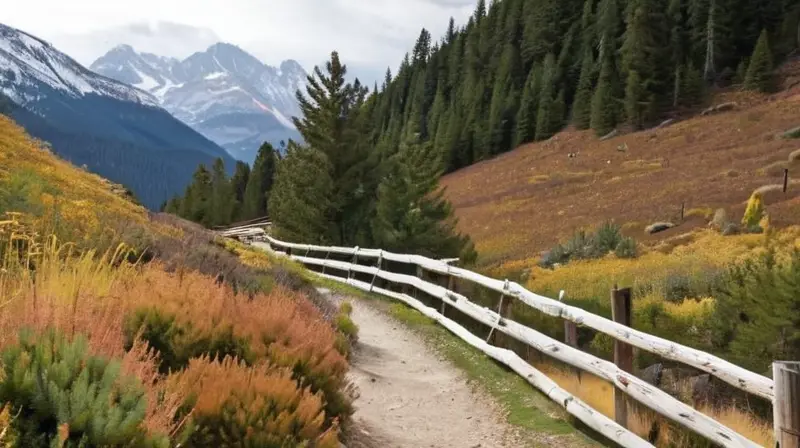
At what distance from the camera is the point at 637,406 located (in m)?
5.71

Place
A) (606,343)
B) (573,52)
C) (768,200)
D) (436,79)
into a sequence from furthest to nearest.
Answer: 1. (436,79)
2. (573,52)
3. (768,200)
4. (606,343)

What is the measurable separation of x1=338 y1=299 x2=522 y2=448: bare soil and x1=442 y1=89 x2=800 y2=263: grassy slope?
841 inches

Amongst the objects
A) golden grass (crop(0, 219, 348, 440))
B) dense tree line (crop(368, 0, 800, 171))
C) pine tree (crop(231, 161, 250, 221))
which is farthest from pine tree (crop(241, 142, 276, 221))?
golden grass (crop(0, 219, 348, 440))

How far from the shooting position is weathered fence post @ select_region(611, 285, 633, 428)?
5.35m

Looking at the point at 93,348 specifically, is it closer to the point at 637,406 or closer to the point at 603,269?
the point at 637,406

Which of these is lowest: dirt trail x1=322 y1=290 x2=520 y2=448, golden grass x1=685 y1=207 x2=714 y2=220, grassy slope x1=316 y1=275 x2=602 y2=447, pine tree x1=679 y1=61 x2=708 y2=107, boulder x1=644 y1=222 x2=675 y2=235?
dirt trail x1=322 y1=290 x2=520 y2=448

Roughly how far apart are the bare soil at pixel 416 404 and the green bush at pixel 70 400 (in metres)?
2.56

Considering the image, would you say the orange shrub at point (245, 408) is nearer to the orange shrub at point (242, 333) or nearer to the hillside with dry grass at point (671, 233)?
the orange shrub at point (242, 333)

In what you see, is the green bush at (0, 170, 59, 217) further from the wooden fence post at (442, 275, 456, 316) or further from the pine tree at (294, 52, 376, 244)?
the pine tree at (294, 52, 376, 244)

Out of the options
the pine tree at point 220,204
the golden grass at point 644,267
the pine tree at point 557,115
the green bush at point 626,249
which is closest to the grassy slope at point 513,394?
the golden grass at point 644,267

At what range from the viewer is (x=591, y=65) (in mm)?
83000

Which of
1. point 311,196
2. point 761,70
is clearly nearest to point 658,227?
point 311,196

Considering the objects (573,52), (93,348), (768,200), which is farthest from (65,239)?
(573,52)

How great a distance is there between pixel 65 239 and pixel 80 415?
491cm
